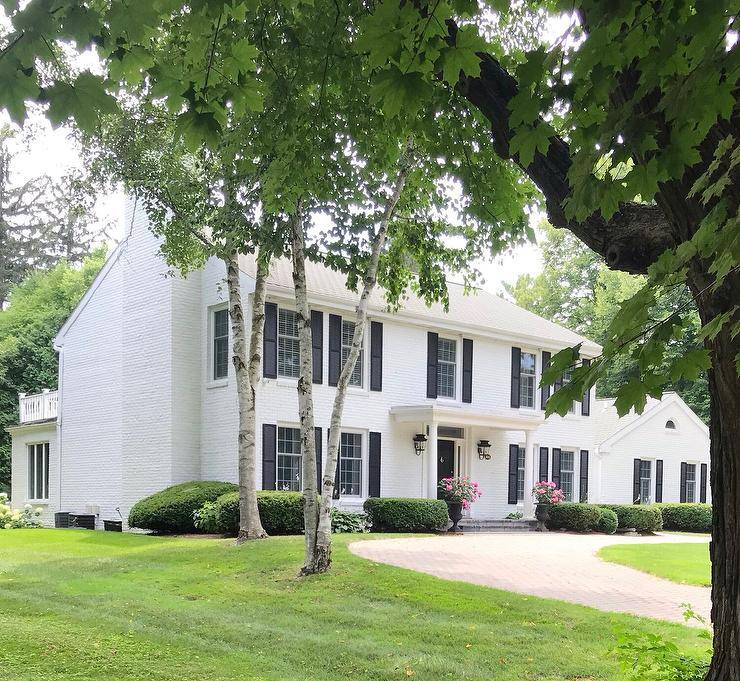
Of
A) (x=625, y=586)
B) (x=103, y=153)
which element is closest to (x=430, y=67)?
(x=625, y=586)

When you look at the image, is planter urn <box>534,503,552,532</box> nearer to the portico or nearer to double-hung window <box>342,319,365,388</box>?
the portico

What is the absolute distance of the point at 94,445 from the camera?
2250 centimetres

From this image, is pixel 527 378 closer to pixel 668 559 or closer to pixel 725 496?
pixel 668 559

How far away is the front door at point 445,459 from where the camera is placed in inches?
894

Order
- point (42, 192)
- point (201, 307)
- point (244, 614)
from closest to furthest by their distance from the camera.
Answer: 1. point (244, 614)
2. point (201, 307)
3. point (42, 192)

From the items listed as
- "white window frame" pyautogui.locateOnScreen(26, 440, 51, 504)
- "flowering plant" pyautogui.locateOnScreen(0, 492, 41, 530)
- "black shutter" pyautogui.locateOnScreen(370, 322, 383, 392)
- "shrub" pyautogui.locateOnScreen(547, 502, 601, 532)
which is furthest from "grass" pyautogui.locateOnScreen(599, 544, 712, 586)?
"white window frame" pyautogui.locateOnScreen(26, 440, 51, 504)

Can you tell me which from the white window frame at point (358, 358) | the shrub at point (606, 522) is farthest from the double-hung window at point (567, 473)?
the white window frame at point (358, 358)

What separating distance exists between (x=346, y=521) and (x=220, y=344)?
17.2ft

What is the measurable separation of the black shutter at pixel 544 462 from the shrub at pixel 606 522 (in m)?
2.33

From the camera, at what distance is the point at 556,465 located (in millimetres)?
25156

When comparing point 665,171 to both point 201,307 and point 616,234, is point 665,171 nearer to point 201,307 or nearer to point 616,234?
point 616,234

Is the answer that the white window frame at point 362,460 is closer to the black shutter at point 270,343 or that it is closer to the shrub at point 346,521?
the shrub at point 346,521

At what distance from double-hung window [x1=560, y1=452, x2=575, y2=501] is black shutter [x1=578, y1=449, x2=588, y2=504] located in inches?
12.8

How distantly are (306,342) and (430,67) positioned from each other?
8.13 m
